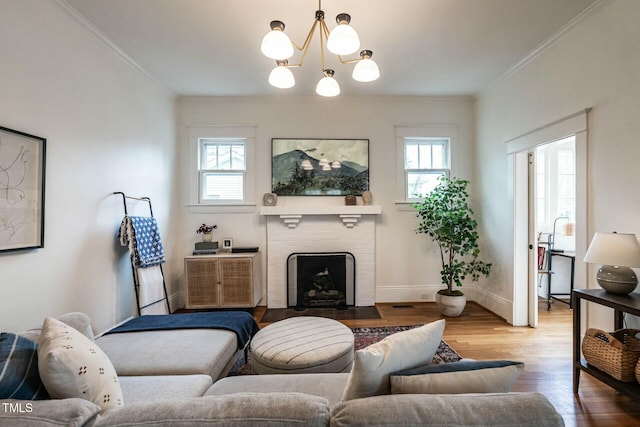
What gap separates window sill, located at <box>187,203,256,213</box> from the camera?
406cm

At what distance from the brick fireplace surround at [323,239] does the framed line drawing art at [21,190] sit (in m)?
2.37

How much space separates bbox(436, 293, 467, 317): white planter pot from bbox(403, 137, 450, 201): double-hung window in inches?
55.2

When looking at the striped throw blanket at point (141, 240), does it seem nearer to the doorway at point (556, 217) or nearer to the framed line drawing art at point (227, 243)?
the framed line drawing art at point (227, 243)

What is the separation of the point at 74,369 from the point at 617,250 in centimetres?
292

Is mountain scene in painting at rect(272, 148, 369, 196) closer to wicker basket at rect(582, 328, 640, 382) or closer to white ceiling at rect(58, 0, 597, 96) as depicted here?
white ceiling at rect(58, 0, 597, 96)

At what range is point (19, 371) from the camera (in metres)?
1.05

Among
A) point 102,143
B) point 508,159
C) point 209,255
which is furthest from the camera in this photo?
point 209,255

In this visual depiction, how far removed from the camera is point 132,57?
300 cm

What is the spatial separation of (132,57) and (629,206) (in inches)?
176

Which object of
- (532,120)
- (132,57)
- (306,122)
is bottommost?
(532,120)

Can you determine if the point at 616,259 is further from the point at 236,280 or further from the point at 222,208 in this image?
the point at 222,208

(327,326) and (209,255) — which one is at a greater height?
(209,255)

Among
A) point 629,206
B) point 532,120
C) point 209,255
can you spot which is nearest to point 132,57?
point 209,255

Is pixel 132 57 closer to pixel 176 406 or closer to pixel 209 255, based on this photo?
pixel 209 255
